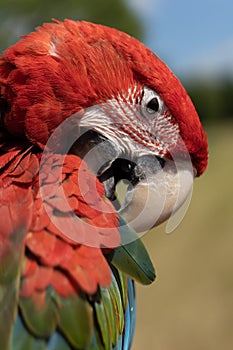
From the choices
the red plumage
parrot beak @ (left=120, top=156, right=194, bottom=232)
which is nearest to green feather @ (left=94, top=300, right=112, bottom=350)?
parrot beak @ (left=120, top=156, right=194, bottom=232)

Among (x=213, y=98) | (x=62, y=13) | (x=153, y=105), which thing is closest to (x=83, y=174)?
(x=153, y=105)

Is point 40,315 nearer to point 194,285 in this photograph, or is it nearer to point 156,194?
point 156,194

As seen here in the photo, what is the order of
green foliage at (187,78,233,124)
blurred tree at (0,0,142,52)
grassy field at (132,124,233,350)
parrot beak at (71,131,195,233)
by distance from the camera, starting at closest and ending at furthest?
parrot beak at (71,131,195,233) < grassy field at (132,124,233,350) < blurred tree at (0,0,142,52) < green foliage at (187,78,233,124)

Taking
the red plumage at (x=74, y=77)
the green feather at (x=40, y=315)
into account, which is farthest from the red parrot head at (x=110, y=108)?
the green feather at (x=40, y=315)

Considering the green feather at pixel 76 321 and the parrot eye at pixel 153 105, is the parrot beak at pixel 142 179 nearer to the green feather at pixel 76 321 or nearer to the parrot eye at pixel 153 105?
the parrot eye at pixel 153 105

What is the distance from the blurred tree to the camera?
33.3 ft

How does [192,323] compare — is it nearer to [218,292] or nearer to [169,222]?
[218,292]

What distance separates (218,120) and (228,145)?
6.69 metres

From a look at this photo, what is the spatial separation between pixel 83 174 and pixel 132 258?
0.67ft

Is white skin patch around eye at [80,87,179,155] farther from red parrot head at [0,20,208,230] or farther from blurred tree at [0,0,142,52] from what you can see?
blurred tree at [0,0,142,52]

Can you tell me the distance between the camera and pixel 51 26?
4.15ft

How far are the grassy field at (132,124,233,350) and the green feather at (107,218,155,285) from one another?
2769mm

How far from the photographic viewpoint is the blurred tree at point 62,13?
10154mm

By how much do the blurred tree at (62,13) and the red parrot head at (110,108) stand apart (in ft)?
28.3
